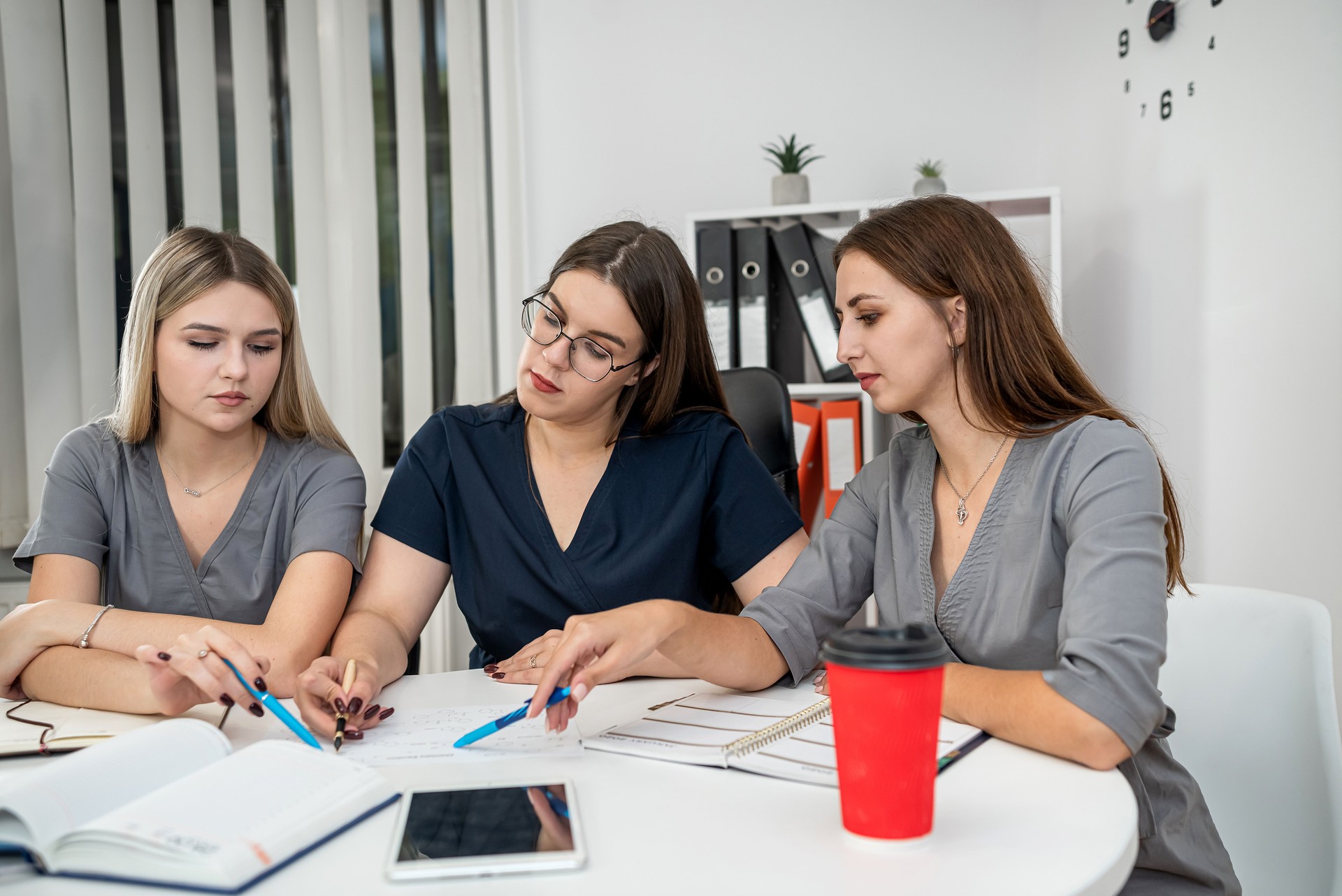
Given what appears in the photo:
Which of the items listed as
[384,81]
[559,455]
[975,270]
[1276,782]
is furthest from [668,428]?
[384,81]

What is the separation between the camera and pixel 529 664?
4.00ft

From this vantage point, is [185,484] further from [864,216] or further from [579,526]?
[864,216]

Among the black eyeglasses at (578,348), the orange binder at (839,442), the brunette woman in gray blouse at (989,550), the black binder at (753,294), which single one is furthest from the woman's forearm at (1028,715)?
the black binder at (753,294)

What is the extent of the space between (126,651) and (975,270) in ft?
3.60

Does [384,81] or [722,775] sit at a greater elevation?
[384,81]

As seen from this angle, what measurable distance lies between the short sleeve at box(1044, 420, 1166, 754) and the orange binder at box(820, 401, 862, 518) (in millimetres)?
1547

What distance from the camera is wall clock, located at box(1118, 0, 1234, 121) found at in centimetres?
212

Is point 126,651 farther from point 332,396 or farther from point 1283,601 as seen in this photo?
point 332,396

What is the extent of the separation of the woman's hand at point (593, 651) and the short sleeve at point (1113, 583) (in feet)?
1.23

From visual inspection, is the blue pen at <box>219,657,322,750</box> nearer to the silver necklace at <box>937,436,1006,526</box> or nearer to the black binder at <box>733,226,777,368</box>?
the silver necklace at <box>937,436,1006,526</box>

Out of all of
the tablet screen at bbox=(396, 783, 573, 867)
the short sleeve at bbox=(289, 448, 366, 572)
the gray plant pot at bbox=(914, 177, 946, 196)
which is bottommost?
the tablet screen at bbox=(396, 783, 573, 867)

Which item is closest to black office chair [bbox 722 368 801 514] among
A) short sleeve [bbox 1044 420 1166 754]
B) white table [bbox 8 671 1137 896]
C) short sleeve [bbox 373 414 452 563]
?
short sleeve [bbox 373 414 452 563]

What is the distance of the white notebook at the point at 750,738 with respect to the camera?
85 centimetres

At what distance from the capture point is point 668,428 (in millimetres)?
1592
